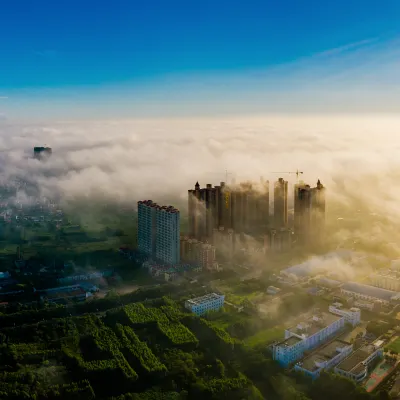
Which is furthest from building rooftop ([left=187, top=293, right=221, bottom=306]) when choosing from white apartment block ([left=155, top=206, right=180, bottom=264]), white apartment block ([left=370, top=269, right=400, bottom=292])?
white apartment block ([left=370, top=269, right=400, bottom=292])

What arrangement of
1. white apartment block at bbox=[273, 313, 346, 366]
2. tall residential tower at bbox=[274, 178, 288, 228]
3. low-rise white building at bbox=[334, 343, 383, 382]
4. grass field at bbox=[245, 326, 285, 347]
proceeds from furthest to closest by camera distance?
tall residential tower at bbox=[274, 178, 288, 228] < grass field at bbox=[245, 326, 285, 347] < white apartment block at bbox=[273, 313, 346, 366] < low-rise white building at bbox=[334, 343, 383, 382]

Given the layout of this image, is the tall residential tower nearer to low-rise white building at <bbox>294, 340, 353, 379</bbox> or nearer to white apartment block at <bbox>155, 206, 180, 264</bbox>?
white apartment block at <bbox>155, 206, 180, 264</bbox>

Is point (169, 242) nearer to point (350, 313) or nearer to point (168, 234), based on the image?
point (168, 234)

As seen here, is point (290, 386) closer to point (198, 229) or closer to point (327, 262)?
point (327, 262)

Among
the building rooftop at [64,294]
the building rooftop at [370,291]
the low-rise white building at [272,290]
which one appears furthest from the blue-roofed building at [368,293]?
the building rooftop at [64,294]

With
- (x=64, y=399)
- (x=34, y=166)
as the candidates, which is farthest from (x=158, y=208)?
(x=34, y=166)

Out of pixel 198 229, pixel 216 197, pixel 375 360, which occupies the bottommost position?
pixel 375 360
